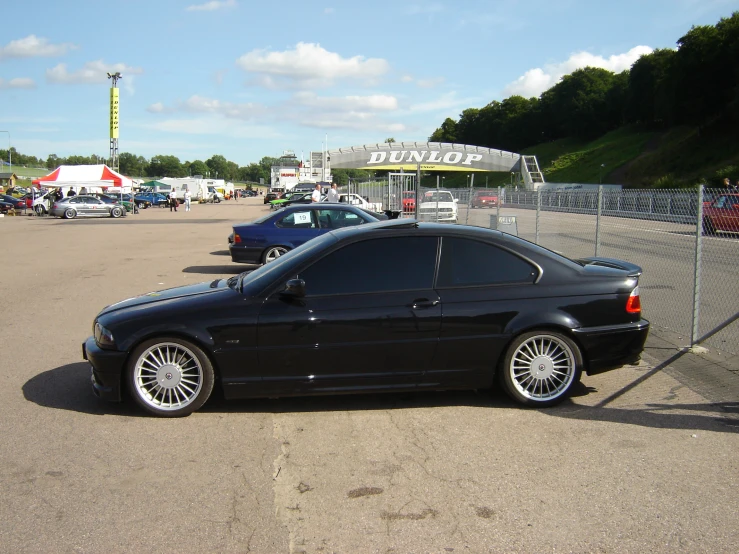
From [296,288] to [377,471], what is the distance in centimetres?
159

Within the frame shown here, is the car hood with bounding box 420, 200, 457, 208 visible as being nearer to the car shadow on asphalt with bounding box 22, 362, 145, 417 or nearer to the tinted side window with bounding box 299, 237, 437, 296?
the car shadow on asphalt with bounding box 22, 362, 145, 417

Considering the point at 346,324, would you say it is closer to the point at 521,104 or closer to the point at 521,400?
the point at 521,400

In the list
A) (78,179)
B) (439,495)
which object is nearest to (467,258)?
(439,495)

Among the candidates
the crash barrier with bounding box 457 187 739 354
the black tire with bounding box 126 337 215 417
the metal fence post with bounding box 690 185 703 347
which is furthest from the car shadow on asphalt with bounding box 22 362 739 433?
the crash barrier with bounding box 457 187 739 354

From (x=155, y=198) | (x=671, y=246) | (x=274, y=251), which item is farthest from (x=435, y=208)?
(x=155, y=198)

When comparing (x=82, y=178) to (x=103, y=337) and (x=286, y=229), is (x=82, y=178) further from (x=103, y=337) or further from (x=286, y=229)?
(x=103, y=337)

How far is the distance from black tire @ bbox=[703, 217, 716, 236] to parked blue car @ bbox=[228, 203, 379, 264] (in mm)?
7091

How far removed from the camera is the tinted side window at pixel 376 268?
552 centimetres

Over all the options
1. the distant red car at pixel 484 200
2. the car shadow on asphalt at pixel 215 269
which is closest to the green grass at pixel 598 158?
the distant red car at pixel 484 200

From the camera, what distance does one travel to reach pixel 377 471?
4.43 meters

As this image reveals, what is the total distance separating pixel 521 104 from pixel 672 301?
106m

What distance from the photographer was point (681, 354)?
722 centimetres

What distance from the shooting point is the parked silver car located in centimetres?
4319

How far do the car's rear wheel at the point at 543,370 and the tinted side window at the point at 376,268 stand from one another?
0.97m
